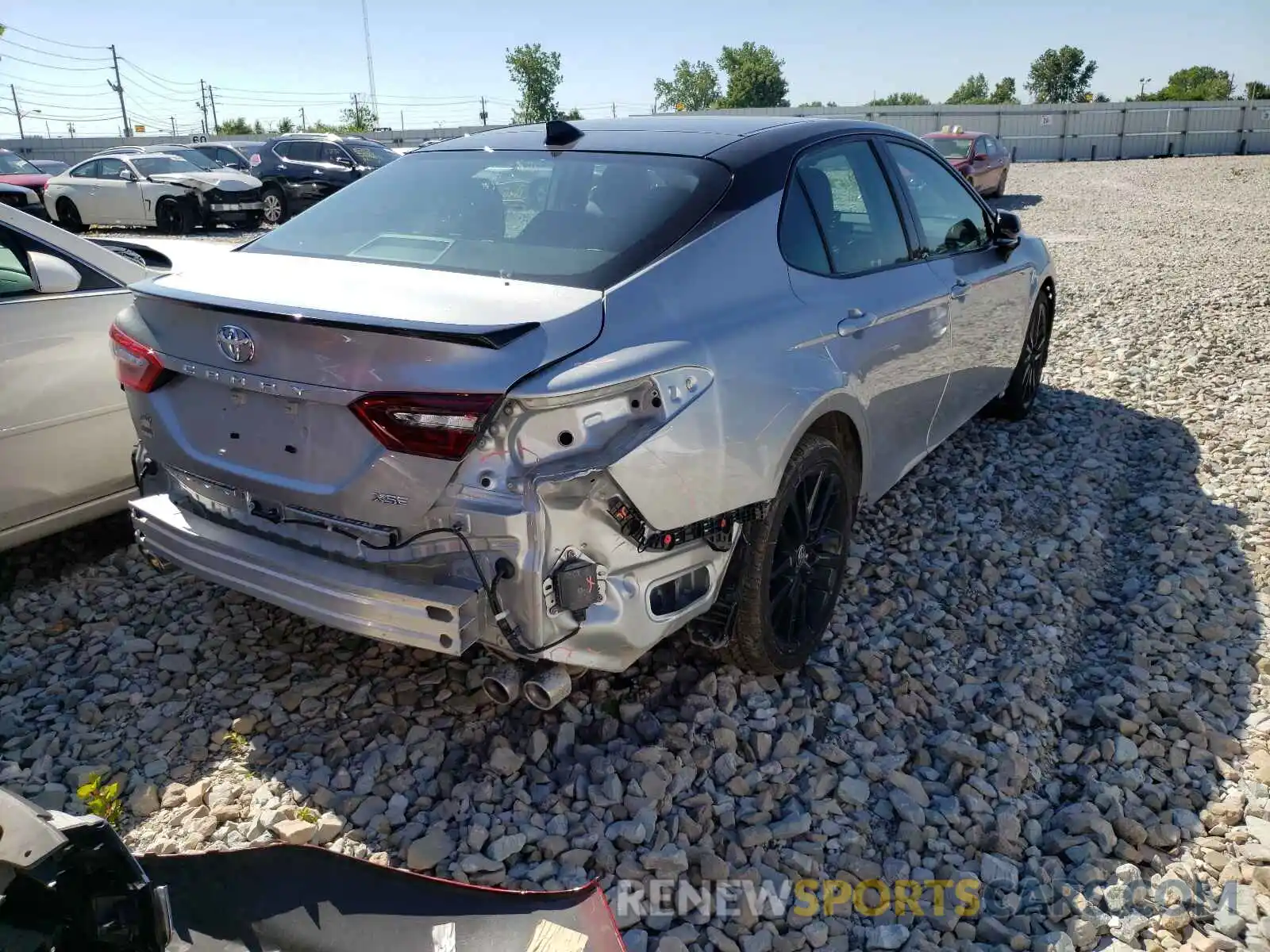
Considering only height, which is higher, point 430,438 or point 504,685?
point 430,438

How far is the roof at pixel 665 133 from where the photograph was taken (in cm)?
339

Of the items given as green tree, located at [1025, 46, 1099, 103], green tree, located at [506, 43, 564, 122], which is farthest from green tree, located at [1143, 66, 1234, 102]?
green tree, located at [506, 43, 564, 122]

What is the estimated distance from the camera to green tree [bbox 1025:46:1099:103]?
108 meters

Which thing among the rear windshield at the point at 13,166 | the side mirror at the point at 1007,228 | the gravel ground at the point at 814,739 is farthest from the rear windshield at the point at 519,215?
the rear windshield at the point at 13,166

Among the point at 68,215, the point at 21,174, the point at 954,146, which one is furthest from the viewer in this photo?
the point at 21,174

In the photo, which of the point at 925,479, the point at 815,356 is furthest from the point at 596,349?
the point at 925,479

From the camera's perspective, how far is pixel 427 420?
2393 millimetres

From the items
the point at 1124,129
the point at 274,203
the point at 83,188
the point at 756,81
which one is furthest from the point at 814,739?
the point at 756,81

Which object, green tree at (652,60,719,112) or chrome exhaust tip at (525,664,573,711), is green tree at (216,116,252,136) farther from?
chrome exhaust tip at (525,664,573,711)

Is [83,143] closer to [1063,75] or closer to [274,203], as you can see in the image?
[274,203]

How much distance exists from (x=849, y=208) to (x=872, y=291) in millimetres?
375

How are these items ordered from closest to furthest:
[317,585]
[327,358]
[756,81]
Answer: [327,358]
[317,585]
[756,81]

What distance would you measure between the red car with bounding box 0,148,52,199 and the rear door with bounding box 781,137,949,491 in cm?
1907

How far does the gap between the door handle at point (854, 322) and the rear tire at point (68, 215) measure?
18650 mm
